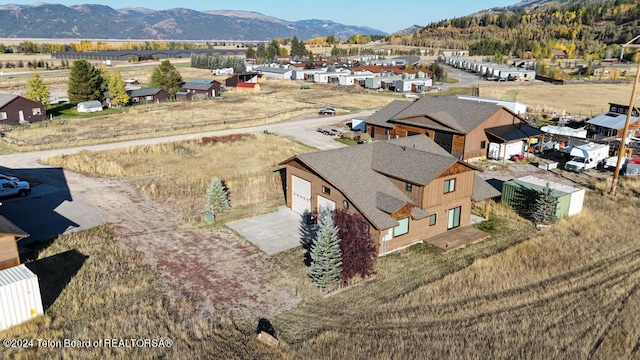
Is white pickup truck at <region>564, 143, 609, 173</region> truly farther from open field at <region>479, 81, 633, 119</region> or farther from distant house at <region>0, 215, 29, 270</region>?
distant house at <region>0, 215, 29, 270</region>

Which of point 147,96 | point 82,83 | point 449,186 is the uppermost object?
point 82,83

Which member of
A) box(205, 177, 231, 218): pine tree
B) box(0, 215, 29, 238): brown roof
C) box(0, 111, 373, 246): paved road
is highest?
box(0, 215, 29, 238): brown roof

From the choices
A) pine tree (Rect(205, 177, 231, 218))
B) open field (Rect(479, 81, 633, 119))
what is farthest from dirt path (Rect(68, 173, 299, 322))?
open field (Rect(479, 81, 633, 119))

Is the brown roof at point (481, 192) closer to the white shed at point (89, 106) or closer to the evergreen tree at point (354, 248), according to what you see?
the evergreen tree at point (354, 248)

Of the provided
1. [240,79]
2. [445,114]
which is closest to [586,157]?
[445,114]

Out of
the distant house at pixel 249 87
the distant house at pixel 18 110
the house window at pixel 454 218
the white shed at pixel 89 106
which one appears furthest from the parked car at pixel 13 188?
the distant house at pixel 249 87

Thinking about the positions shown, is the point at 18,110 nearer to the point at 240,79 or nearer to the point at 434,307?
the point at 240,79

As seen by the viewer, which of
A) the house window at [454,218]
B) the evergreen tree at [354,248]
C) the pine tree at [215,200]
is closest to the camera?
the evergreen tree at [354,248]
